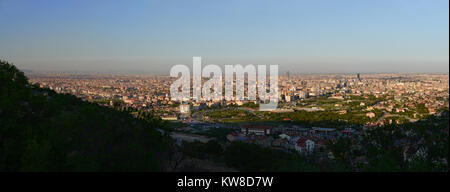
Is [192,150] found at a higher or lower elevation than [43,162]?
lower

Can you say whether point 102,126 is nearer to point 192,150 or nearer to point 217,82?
point 192,150
